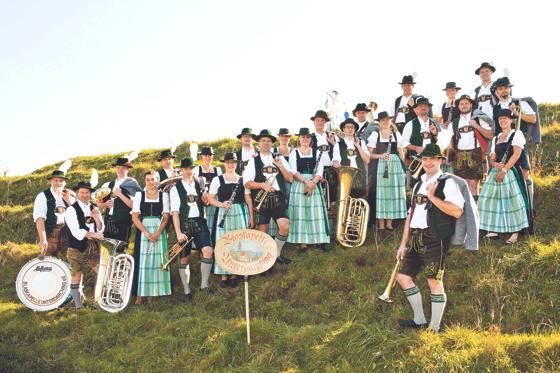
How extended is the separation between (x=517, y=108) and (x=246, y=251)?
5.42m

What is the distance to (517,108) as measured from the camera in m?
9.62

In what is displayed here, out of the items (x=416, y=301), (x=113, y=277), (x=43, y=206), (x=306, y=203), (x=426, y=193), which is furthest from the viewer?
(x=43, y=206)

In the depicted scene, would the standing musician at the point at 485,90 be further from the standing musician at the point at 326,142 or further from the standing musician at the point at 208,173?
the standing musician at the point at 208,173

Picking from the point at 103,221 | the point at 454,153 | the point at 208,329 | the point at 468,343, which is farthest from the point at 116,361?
the point at 454,153

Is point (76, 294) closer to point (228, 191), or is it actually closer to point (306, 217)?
point (228, 191)

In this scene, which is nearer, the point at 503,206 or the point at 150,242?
the point at 503,206

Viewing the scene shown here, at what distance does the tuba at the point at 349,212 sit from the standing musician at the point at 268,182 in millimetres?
923

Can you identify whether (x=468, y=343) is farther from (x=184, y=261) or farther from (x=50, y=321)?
(x=50, y=321)

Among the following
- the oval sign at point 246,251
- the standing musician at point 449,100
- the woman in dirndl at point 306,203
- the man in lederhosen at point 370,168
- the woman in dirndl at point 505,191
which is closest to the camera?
the oval sign at point 246,251

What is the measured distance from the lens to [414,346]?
6609 millimetres

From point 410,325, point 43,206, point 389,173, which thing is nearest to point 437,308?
point 410,325

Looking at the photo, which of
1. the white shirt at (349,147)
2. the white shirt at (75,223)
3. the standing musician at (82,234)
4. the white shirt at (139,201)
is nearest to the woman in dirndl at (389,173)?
the white shirt at (349,147)

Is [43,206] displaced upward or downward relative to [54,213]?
upward

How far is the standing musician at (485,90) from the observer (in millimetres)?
10430
